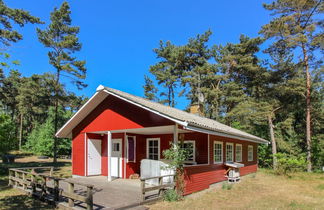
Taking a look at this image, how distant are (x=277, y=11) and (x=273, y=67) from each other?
4.98 metres

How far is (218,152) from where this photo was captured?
11.2m

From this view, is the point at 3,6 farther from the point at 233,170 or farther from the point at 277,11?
the point at 277,11

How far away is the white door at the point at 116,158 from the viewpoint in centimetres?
1184

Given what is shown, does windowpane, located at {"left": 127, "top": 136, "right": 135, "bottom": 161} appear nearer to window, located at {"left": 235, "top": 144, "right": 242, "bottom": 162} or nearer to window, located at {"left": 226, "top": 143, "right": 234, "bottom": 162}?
window, located at {"left": 226, "top": 143, "right": 234, "bottom": 162}

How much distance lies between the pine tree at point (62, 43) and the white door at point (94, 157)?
1040cm

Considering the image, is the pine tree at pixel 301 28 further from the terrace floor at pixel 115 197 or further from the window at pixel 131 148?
the terrace floor at pixel 115 197

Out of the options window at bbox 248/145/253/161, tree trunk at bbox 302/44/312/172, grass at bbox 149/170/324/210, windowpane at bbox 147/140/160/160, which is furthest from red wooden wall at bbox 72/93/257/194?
tree trunk at bbox 302/44/312/172

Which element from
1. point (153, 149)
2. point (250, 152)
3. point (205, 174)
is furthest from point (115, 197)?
point (250, 152)

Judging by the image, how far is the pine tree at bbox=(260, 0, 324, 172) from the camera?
700 inches

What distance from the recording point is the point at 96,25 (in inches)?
750

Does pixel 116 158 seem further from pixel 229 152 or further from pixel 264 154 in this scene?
pixel 264 154

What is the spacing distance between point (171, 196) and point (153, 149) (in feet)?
16.1

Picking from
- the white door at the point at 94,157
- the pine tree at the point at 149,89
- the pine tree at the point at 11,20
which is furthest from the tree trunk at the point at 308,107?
the pine tree at the point at 11,20

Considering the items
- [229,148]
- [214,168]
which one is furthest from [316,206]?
[229,148]
